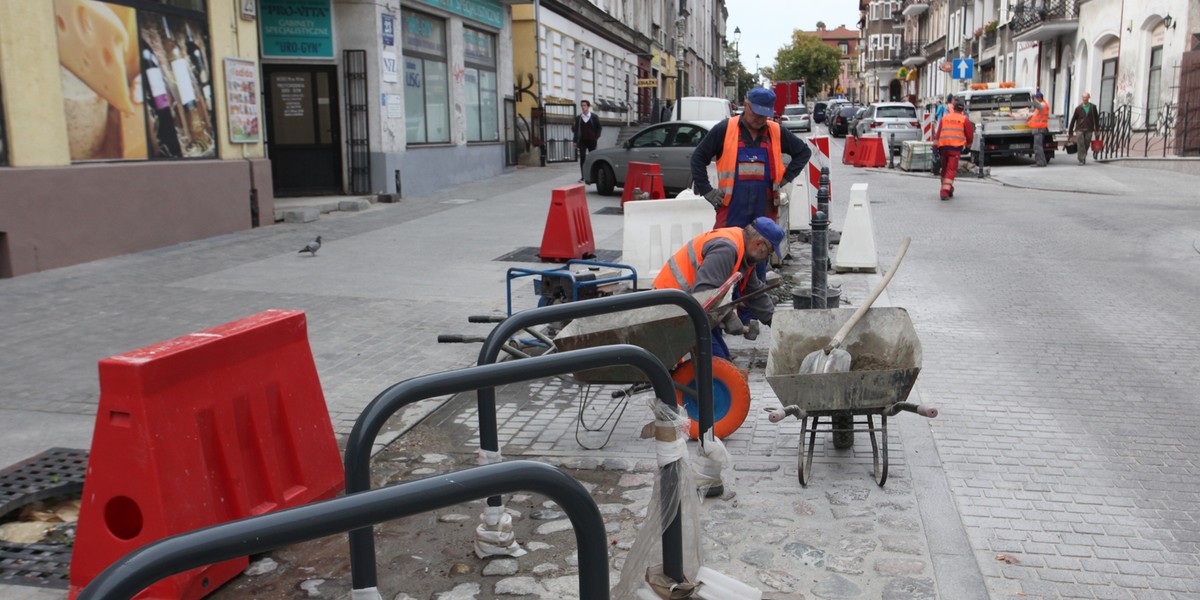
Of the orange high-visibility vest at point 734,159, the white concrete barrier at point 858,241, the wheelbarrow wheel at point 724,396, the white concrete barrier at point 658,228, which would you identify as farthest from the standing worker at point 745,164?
the wheelbarrow wheel at point 724,396

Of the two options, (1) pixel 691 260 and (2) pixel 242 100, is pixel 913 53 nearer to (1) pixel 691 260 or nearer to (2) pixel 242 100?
(2) pixel 242 100

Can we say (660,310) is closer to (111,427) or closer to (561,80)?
(111,427)

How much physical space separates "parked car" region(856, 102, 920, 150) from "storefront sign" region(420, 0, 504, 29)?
1248 cm

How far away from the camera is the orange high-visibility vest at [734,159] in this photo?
7871mm

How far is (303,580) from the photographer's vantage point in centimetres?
379

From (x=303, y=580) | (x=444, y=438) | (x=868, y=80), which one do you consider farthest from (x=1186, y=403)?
(x=868, y=80)

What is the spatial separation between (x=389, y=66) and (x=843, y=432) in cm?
1418

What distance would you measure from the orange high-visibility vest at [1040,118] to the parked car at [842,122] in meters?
23.4

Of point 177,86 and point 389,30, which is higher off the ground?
point 389,30

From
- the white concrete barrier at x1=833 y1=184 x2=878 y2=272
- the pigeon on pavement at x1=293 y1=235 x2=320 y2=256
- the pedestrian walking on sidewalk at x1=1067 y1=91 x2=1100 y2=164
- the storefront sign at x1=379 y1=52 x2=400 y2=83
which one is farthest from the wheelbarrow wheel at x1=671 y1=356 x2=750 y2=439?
the pedestrian walking on sidewalk at x1=1067 y1=91 x2=1100 y2=164

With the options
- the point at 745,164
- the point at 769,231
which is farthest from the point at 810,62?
the point at 769,231

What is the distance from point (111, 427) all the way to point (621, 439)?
2693 mm

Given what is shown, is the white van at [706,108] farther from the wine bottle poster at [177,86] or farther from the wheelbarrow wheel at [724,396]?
the wheelbarrow wheel at [724,396]

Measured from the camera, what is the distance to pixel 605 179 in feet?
61.0
